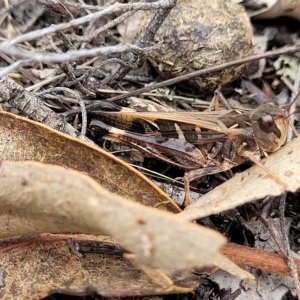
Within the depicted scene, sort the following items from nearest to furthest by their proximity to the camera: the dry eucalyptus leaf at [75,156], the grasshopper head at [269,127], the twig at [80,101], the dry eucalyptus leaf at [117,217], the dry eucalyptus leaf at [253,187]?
the dry eucalyptus leaf at [117,217] < the dry eucalyptus leaf at [253,187] < the dry eucalyptus leaf at [75,156] < the grasshopper head at [269,127] < the twig at [80,101]

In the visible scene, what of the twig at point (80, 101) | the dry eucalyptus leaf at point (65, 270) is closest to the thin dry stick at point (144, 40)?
the twig at point (80, 101)

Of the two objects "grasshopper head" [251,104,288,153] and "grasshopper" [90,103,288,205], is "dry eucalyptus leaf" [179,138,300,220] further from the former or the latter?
"grasshopper" [90,103,288,205]

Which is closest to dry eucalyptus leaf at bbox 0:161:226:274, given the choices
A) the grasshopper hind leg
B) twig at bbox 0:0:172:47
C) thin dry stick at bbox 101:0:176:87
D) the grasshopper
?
twig at bbox 0:0:172:47

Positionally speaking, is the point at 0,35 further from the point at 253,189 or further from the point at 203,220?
the point at 253,189

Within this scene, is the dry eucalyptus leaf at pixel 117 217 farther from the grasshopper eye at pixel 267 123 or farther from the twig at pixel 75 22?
the grasshopper eye at pixel 267 123

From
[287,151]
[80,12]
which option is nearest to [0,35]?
[80,12]

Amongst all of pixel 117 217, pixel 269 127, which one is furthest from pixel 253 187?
pixel 117 217
